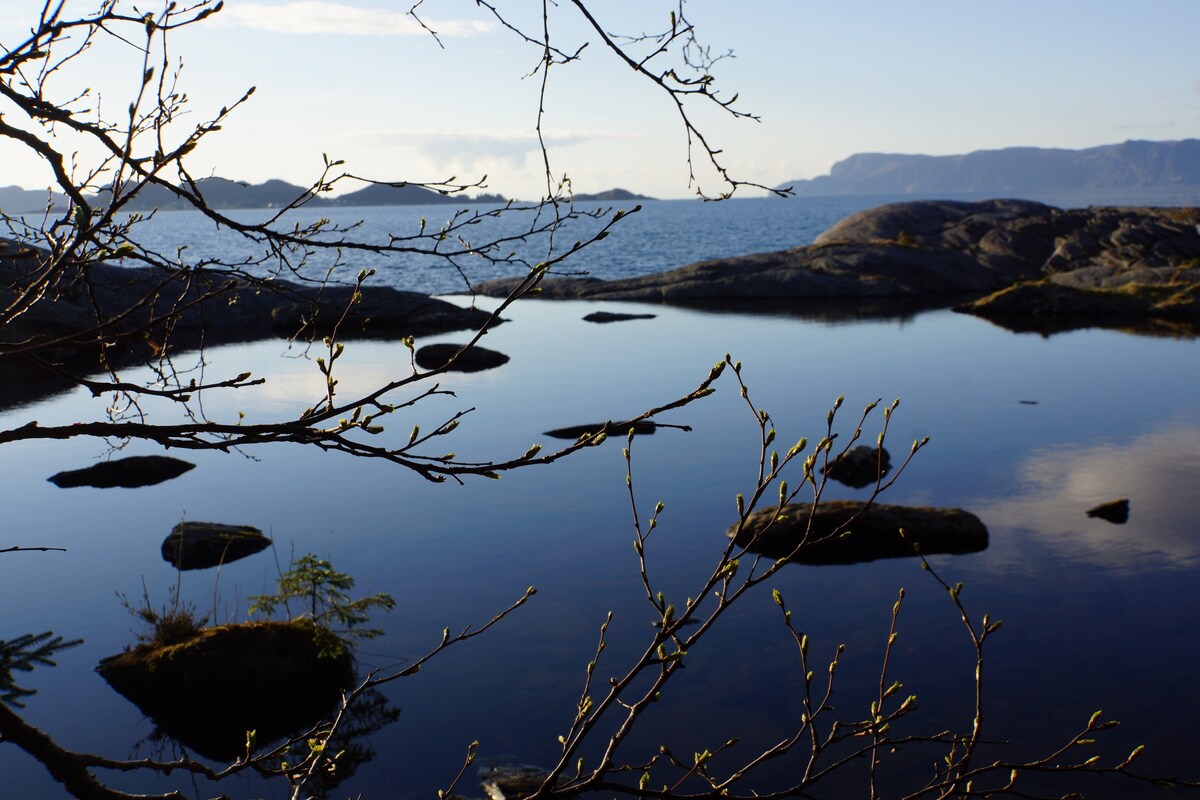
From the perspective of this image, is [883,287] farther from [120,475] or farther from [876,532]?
[120,475]

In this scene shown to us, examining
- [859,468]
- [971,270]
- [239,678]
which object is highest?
[971,270]

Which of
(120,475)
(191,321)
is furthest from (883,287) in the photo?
(120,475)

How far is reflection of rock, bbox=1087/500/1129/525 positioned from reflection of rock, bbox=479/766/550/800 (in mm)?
7427

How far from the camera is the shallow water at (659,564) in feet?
24.5

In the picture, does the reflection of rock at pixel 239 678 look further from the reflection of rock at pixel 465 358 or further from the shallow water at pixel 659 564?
the reflection of rock at pixel 465 358

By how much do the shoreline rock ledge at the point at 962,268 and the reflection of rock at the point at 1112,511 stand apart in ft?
64.0

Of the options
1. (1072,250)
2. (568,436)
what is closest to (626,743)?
(568,436)

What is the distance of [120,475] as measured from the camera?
1376 centimetres

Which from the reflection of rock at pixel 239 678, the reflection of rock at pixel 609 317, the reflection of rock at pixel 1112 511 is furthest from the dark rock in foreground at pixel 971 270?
the reflection of rock at pixel 239 678

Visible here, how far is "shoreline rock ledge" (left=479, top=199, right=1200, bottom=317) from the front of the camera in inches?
1212

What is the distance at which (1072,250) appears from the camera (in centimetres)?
4112

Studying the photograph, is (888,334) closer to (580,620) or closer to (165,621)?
(580,620)

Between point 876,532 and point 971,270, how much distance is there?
29.6 meters

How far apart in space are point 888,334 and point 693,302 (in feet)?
30.5
